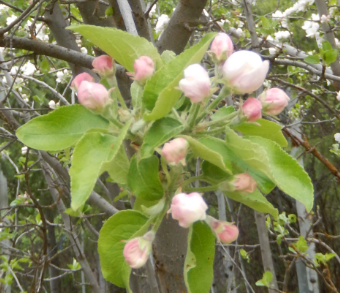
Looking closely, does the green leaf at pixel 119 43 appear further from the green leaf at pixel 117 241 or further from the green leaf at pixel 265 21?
the green leaf at pixel 265 21

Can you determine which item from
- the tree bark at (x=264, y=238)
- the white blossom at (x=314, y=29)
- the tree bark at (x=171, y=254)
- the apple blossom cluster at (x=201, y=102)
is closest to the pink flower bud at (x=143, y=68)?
the apple blossom cluster at (x=201, y=102)

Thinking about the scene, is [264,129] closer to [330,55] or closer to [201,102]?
[201,102]

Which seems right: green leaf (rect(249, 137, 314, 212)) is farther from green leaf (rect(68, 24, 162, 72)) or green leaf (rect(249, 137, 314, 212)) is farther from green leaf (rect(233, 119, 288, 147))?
green leaf (rect(68, 24, 162, 72))

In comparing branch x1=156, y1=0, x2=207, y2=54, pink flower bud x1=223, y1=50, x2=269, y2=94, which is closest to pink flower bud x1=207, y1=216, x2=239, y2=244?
pink flower bud x1=223, y1=50, x2=269, y2=94

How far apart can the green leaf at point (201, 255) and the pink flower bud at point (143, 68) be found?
0.24 m

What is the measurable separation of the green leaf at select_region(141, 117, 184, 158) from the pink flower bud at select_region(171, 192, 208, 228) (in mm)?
74

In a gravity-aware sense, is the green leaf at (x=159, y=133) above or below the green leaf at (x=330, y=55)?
above

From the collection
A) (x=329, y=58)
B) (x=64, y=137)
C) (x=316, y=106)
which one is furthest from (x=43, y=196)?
(x=64, y=137)

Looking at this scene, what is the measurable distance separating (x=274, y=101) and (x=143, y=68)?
21 cm

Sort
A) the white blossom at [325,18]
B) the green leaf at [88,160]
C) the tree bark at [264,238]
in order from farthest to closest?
the white blossom at [325,18], the tree bark at [264,238], the green leaf at [88,160]

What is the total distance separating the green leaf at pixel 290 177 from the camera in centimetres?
41

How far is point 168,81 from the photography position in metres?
0.46

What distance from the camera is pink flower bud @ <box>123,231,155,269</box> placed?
0.45m

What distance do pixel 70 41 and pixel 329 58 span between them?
4.04ft
